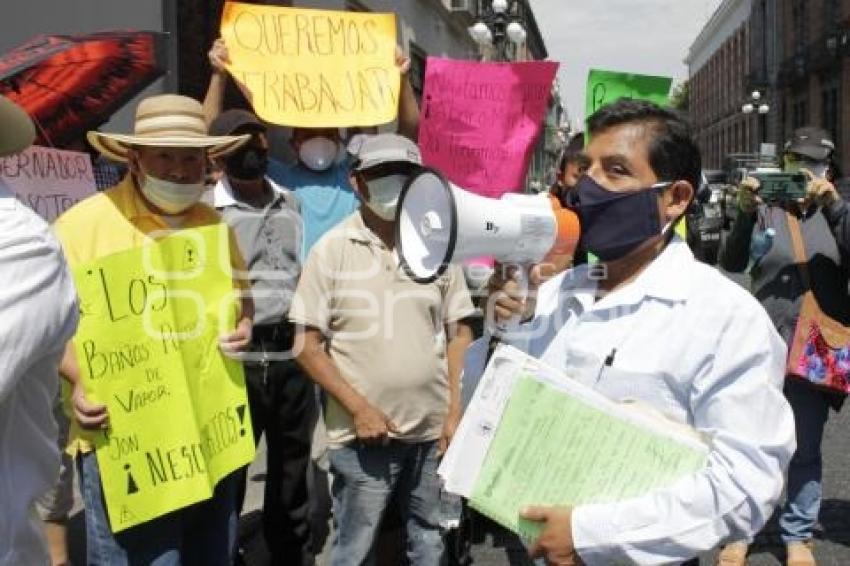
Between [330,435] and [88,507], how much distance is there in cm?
81

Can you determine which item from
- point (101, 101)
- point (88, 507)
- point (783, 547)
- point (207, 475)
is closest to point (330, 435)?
point (207, 475)

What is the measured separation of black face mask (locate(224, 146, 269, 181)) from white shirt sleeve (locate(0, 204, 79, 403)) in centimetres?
221

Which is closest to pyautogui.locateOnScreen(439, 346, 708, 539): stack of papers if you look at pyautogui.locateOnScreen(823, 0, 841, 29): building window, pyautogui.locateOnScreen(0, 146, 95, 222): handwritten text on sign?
pyautogui.locateOnScreen(0, 146, 95, 222): handwritten text on sign

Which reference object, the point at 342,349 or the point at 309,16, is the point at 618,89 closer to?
the point at 309,16

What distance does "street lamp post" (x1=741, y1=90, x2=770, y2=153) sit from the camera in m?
56.2

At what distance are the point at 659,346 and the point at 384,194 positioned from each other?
5.11 ft

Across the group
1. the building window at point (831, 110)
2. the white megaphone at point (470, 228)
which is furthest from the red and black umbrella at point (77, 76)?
the building window at point (831, 110)

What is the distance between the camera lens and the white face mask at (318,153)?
4195mm

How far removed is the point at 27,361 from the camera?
1.58 meters

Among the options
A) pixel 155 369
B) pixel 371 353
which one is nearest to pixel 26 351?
pixel 155 369

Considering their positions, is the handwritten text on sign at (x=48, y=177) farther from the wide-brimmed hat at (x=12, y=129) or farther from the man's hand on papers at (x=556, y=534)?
the man's hand on papers at (x=556, y=534)

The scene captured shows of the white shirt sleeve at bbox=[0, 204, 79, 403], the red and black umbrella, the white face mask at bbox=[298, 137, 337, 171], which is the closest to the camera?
the white shirt sleeve at bbox=[0, 204, 79, 403]

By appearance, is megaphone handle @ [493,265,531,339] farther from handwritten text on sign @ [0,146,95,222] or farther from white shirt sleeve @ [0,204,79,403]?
handwritten text on sign @ [0,146,95,222]

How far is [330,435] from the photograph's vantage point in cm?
314
